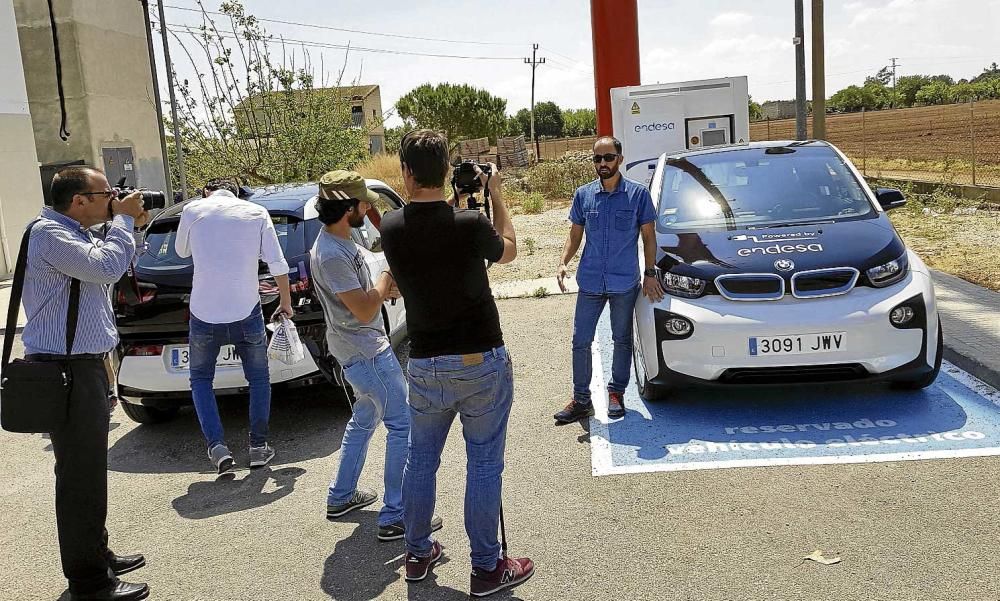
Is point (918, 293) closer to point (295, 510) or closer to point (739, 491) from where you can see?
point (739, 491)

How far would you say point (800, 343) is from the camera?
518cm

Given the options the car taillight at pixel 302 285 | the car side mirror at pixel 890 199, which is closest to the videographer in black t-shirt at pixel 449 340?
the car taillight at pixel 302 285

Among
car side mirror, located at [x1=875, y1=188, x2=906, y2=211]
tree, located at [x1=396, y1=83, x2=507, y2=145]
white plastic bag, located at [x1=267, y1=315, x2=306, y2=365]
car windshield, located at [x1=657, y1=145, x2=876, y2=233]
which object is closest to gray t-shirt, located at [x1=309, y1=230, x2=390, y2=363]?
white plastic bag, located at [x1=267, y1=315, x2=306, y2=365]

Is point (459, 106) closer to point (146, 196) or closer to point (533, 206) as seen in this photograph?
point (533, 206)

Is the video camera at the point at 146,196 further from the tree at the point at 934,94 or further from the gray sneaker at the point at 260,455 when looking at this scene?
the tree at the point at 934,94

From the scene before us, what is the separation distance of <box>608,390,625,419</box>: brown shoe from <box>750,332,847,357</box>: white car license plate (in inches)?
39.1

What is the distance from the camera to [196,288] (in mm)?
5293

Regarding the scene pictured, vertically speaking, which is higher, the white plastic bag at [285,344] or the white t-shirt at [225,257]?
the white t-shirt at [225,257]

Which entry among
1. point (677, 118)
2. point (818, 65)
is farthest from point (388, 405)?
point (818, 65)

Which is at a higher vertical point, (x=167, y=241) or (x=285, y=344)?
(x=167, y=241)

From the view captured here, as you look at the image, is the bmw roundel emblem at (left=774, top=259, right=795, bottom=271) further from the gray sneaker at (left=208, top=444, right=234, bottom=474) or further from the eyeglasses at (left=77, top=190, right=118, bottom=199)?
the eyeglasses at (left=77, top=190, right=118, bottom=199)

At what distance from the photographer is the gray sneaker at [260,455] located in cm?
543

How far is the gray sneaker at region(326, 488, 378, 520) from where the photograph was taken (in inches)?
179

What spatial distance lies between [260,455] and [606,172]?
2.72 m
